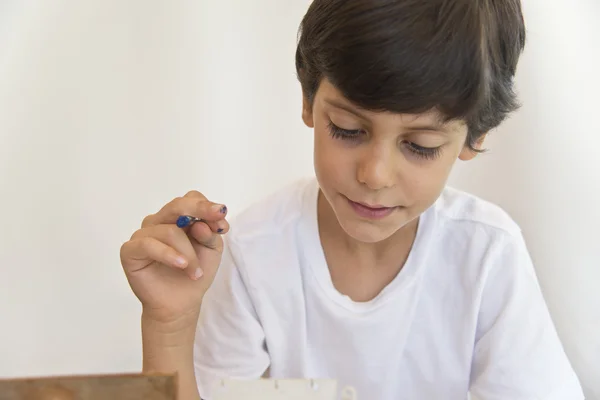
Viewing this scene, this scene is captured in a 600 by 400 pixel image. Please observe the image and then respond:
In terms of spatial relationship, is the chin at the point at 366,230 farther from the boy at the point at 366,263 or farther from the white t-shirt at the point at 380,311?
the white t-shirt at the point at 380,311

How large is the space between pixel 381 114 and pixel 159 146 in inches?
25.8

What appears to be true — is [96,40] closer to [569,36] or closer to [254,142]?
[254,142]

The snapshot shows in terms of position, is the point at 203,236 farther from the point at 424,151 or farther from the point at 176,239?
the point at 424,151

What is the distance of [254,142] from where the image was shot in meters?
1.17

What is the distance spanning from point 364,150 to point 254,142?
1.95 ft


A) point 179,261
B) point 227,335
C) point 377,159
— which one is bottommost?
point 227,335

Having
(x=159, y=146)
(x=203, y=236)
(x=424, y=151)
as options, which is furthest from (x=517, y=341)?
(x=159, y=146)

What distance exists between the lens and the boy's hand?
2.01 feet

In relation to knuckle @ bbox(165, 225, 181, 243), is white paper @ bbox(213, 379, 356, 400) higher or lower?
lower

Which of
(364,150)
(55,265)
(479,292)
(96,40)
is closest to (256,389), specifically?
(364,150)

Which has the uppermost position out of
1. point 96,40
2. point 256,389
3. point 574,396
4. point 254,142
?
point 96,40

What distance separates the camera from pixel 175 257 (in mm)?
604

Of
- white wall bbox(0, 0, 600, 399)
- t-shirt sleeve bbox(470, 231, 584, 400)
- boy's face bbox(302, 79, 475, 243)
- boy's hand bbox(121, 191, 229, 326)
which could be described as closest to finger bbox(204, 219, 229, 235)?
boy's hand bbox(121, 191, 229, 326)

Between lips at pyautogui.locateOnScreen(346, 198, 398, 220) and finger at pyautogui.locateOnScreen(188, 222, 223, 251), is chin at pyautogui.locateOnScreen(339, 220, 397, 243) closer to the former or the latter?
lips at pyautogui.locateOnScreen(346, 198, 398, 220)
